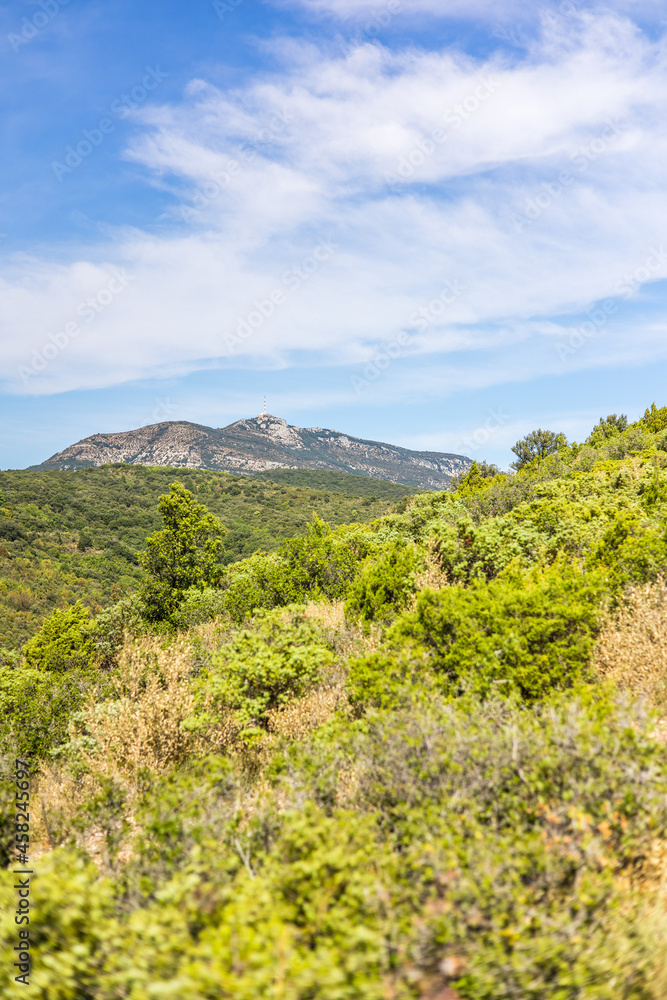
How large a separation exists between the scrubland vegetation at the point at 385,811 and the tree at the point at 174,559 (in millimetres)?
11890

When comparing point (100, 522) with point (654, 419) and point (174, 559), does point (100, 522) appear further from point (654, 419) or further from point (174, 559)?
point (654, 419)

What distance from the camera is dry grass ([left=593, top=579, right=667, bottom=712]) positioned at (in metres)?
7.80

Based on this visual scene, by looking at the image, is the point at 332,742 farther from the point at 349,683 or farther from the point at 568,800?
the point at 568,800

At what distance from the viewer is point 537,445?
64.4 meters

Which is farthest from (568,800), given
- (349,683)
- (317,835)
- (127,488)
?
(127,488)

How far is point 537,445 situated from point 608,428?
8.57 meters

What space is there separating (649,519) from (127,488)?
11862 cm

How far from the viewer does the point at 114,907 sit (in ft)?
14.3

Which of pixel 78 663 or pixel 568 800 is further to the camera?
pixel 78 663

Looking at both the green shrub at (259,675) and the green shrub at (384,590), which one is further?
the green shrub at (384,590)

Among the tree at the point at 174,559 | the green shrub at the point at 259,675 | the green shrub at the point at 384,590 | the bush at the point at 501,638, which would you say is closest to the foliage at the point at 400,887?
the bush at the point at 501,638

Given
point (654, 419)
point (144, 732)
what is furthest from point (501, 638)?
point (654, 419)

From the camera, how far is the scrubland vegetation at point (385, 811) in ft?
11.1

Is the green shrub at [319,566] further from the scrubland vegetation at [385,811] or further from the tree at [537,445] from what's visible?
the tree at [537,445]
